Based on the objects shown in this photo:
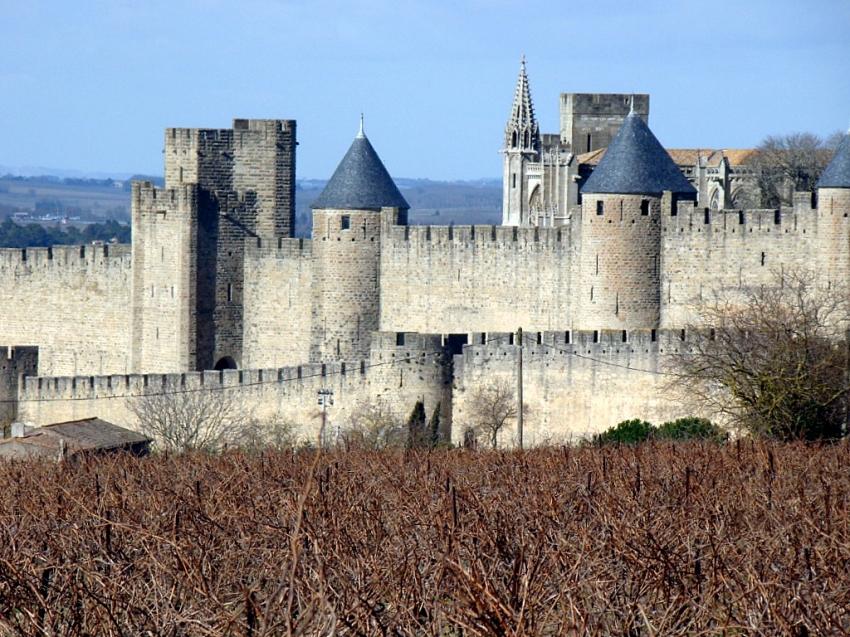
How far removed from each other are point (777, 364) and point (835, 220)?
337 cm

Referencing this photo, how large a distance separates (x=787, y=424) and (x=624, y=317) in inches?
176

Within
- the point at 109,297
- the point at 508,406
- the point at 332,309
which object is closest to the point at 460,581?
the point at 508,406

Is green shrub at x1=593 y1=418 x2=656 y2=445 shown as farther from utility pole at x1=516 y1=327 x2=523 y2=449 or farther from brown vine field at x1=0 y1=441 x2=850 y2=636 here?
brown vine field at x1=0 y1=441 x2=850 y2=636

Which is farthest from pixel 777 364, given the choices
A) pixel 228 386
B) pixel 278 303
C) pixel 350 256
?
pixel 278 303

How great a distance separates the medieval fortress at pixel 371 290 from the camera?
31969 millimetres

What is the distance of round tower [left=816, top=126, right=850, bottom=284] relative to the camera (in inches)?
1254

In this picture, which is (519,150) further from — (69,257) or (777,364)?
(777,364)

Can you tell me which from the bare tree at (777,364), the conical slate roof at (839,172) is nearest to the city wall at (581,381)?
the bare tree at (777,364)

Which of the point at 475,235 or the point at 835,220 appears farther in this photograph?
the point at 475,235

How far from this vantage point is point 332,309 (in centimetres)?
3534

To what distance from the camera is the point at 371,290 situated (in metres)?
35.4

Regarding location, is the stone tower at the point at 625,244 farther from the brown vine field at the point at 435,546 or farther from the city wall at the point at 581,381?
the brown vine field at the point at 435,546

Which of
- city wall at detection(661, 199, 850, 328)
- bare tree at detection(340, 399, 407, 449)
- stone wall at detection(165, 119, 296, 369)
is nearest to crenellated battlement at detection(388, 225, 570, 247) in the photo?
city wall at detection(661, 199, 850, 328)

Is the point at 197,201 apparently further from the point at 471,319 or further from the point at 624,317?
the point at 624,317
